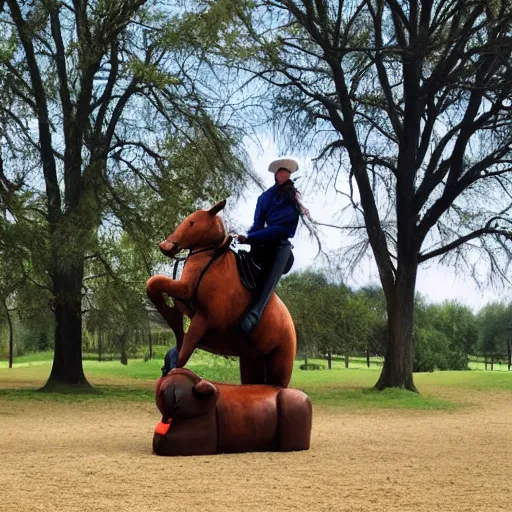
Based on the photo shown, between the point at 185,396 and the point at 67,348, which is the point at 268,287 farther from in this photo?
the point at 67,348

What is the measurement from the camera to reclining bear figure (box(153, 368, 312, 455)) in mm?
6582

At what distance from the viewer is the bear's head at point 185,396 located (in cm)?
653

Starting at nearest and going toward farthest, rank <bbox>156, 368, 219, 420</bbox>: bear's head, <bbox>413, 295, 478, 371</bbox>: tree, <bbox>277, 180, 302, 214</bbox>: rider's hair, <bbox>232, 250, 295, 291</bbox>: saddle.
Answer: <bbox>156, 368, 219, 420</bbox>: bear's head
<bbox>232, 250, 295, 291</bbox>: saddle
<bbox>277, 180, 302, 214</bbox>: rider's hair
<bbox>413, 295, 478, 371</bbox>: tree

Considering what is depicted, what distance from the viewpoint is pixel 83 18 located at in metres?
17.3

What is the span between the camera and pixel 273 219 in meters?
7.50

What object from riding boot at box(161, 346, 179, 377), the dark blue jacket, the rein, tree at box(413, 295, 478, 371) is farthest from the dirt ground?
tree at box(413, 295, 478, 371)

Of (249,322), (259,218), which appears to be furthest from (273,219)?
(249,322)

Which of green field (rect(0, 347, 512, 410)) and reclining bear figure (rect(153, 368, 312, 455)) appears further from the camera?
green field (rect(0, 347, 512, 410))

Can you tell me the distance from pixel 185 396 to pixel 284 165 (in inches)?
104

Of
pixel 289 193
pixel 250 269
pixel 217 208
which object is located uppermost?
pixel 289 193

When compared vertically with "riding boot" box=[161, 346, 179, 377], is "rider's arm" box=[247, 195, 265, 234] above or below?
above

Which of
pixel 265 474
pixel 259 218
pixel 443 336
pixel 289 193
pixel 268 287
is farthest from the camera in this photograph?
pixel 443 336

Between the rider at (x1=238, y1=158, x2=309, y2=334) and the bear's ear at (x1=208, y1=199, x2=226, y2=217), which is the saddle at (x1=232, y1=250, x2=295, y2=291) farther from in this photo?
the bear's ear at (x1=208, y1=199, x2=226, y2=217)

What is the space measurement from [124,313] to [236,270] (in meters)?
11.6
